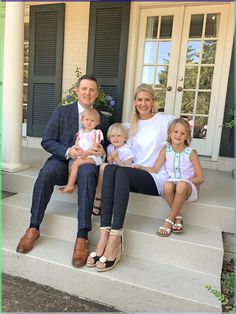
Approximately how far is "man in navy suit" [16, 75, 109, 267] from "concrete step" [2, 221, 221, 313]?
0.09m

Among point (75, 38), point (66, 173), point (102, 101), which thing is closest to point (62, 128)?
point (66, 173)

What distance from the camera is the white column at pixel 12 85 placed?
2689 mm

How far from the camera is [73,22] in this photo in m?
3.93

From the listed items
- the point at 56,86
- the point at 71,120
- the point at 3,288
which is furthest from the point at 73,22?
the point at 3,288

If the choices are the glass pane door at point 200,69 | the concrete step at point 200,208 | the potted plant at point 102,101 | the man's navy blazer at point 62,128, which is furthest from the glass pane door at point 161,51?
the man's navy blazer at point 62,128

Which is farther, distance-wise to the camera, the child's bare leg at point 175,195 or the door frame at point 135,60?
the door frame at point 135,60

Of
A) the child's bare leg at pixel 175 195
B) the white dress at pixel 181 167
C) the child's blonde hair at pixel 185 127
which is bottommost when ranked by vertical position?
the child's bare leg at pixel 175 195

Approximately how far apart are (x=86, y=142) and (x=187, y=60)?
203 cm

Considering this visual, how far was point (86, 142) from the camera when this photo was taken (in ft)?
7.00

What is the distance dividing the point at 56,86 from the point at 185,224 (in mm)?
2770

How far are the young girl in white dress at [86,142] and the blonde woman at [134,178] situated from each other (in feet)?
0.74

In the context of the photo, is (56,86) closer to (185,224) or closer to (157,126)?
(157,126)

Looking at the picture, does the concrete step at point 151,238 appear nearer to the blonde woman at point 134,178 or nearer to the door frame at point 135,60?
the blonde woman at point 134,178

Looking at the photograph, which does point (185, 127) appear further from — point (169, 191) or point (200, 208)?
point (200, 208)
